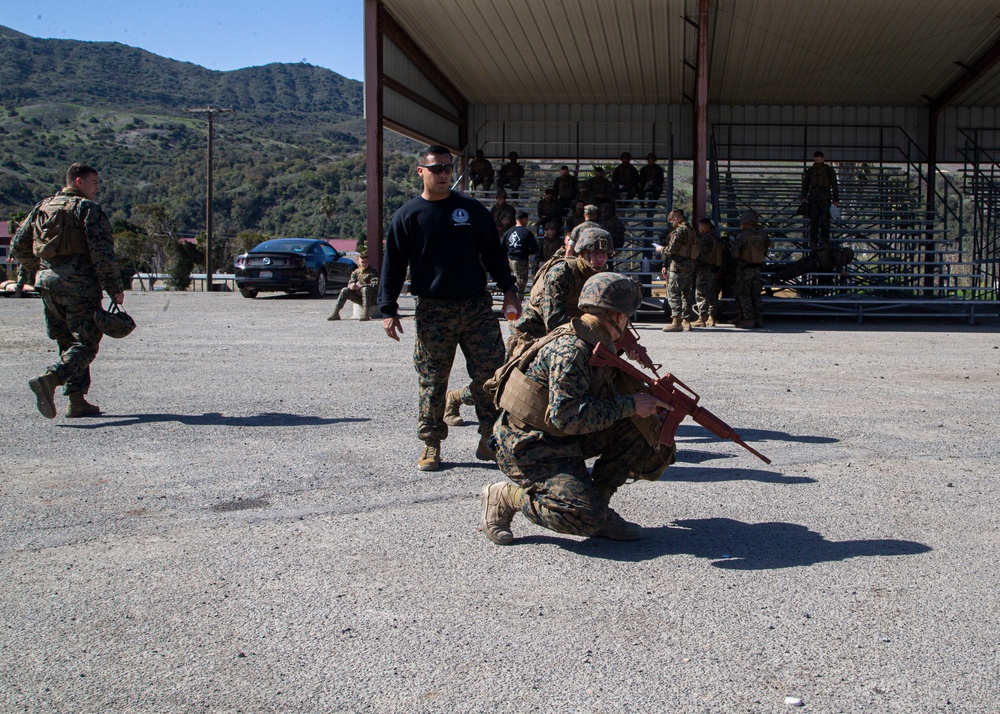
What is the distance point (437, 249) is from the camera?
18.2 ft

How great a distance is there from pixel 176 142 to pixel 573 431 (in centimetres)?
Answer: 12521

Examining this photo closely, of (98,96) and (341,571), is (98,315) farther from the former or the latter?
(98,96)

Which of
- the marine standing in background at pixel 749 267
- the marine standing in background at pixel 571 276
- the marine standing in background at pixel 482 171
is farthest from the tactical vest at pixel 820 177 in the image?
the marine standing in background at pixel 571 276

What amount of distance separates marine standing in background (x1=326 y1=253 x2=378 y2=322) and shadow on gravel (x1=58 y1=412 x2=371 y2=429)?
8428 mm

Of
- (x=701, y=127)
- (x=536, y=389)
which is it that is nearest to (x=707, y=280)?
(x=701, y=127)

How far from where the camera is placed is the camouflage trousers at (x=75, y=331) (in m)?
7.05

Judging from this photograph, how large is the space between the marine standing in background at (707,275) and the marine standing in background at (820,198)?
13.1 feet

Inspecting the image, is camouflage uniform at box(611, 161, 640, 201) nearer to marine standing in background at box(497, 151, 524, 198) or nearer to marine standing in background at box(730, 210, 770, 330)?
marine standing in background at box(497, 151, 524, 198)

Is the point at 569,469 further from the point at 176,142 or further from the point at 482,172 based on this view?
the point at 176,142

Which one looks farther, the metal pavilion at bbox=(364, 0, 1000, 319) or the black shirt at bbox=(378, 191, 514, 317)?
the metal pavilion at bbox=(364, 0, 1000, 319)

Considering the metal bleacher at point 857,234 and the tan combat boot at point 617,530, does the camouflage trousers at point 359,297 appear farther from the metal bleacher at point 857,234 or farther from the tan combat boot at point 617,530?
the tan combat boot at point 617,530

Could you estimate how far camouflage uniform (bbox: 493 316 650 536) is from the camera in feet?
13.2

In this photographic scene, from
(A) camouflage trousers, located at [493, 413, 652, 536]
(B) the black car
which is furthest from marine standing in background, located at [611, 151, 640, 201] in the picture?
(A) camouflage trousers, located at [493, 413, 652, 536]

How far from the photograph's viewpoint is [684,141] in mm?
26172
